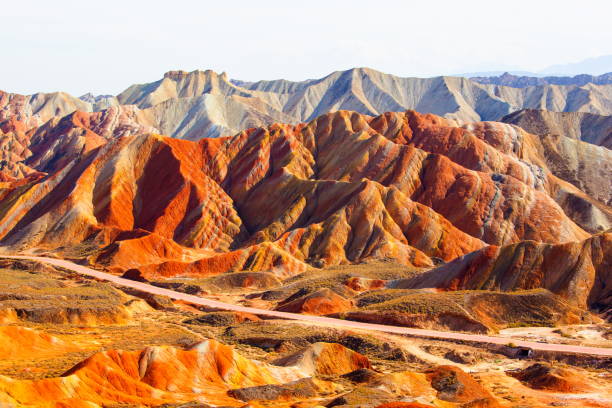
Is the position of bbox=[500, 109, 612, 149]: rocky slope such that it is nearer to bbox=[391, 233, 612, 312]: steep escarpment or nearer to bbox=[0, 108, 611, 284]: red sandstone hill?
bbox=[0, 108, 611, 284]: red sandstone hill

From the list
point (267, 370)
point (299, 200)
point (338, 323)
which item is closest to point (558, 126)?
point (299, 200)

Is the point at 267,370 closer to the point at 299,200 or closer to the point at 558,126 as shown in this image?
the point at 299,200

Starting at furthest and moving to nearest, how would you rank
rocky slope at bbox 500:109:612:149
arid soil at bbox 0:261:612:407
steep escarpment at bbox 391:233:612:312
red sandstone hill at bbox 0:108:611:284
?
rocky slope at bbox 500:109:612:149
red sandstone hill at bbox 0:108:611:284
steep escarpment at bbox 391:233:612:312
arid soil at bbox 0:261:612:407

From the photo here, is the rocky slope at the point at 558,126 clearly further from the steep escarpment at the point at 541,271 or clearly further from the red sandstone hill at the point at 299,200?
the steep escarpment at the point at 541,271

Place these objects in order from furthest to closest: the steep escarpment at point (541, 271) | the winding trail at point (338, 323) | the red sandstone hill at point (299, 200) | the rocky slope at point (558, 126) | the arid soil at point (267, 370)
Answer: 1. the rocky slope at point (558, 126)
2. the red sandstone hill at point (299, 200)
3. the steep escarpment at point (541, 271)
4. the winding trail at point (338, 323)
5. the arid soil at point (267, 370)

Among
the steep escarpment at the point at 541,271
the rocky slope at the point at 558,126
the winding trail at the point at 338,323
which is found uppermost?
the rocky slope at the point at 558,126

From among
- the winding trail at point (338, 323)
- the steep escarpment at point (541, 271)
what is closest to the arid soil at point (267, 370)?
the winding trail at point (338, 323)

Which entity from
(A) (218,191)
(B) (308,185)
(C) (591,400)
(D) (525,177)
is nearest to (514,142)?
(D) (525,177)

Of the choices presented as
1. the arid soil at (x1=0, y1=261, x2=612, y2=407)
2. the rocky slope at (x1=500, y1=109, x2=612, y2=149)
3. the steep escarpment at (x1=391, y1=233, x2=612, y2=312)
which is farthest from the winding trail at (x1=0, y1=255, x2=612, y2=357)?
the rocky slope at (x1=500, y1=109, x2=612, y2=149)
